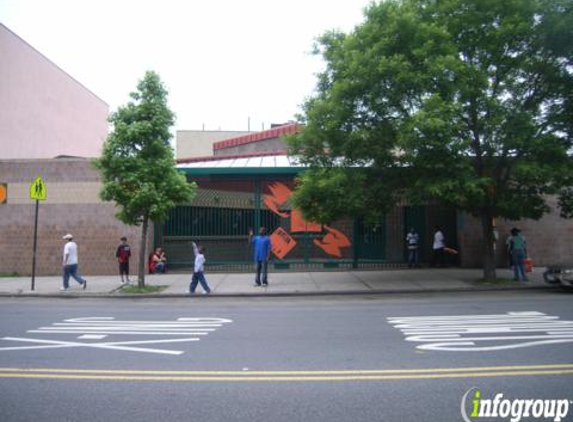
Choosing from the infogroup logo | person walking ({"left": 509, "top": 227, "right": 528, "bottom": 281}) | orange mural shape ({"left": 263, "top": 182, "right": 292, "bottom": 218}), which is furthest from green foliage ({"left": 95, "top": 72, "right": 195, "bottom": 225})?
the infogroup logo

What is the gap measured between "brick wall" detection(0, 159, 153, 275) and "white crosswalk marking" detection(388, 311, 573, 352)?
41.9ft

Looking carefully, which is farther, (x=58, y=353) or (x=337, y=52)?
(x=337, y=52)

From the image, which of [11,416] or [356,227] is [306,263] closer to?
Answer: [356,227]

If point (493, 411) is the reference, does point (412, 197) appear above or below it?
above

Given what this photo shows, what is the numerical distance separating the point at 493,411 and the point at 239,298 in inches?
393

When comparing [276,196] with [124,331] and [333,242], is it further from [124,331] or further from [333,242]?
[124,331]

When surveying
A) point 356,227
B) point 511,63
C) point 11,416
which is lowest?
point 11,416

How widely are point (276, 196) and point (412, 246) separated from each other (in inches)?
222

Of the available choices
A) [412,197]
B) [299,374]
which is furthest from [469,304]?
[299,374]

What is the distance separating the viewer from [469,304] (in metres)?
11.7

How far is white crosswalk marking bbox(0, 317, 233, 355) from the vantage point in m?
7.50

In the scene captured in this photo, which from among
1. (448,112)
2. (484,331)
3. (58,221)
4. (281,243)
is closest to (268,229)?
(281,243)

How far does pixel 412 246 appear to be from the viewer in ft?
61.8

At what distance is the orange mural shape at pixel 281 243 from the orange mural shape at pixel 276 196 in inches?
30.7
